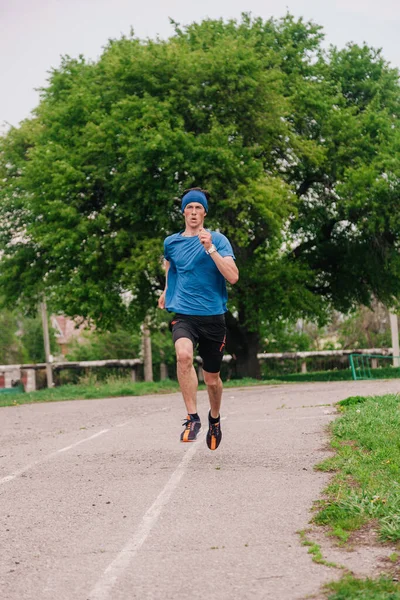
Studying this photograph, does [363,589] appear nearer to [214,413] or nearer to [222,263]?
[222,263]

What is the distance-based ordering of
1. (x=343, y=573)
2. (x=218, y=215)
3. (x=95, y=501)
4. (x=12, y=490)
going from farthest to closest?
(x=218, y=215)
(x=12, y=490)
(x=95, y=501)
(x=343, y=573)

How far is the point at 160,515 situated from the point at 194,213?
309cm

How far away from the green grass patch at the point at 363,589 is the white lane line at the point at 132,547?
1034 mm

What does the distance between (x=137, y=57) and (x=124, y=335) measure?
2312cm

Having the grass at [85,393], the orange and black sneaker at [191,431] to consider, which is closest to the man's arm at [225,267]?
the orange and black sneaker at [191,431]

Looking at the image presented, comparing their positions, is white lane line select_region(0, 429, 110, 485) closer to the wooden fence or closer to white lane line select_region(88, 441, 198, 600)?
white lane line select_region(88, 441, 198, 600)

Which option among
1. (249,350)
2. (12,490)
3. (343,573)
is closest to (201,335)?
Answer: (12,490)

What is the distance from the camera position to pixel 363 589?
4.04 metres

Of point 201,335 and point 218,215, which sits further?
point 218,215

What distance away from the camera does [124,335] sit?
48.4m

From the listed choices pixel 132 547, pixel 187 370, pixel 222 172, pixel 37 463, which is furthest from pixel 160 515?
pixel 222 172

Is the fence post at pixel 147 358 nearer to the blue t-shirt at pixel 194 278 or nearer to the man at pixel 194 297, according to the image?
the man at pixel 194 297

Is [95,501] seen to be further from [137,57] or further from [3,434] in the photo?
[137,57]

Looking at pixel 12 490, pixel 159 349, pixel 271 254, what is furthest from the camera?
pixel 159 349
